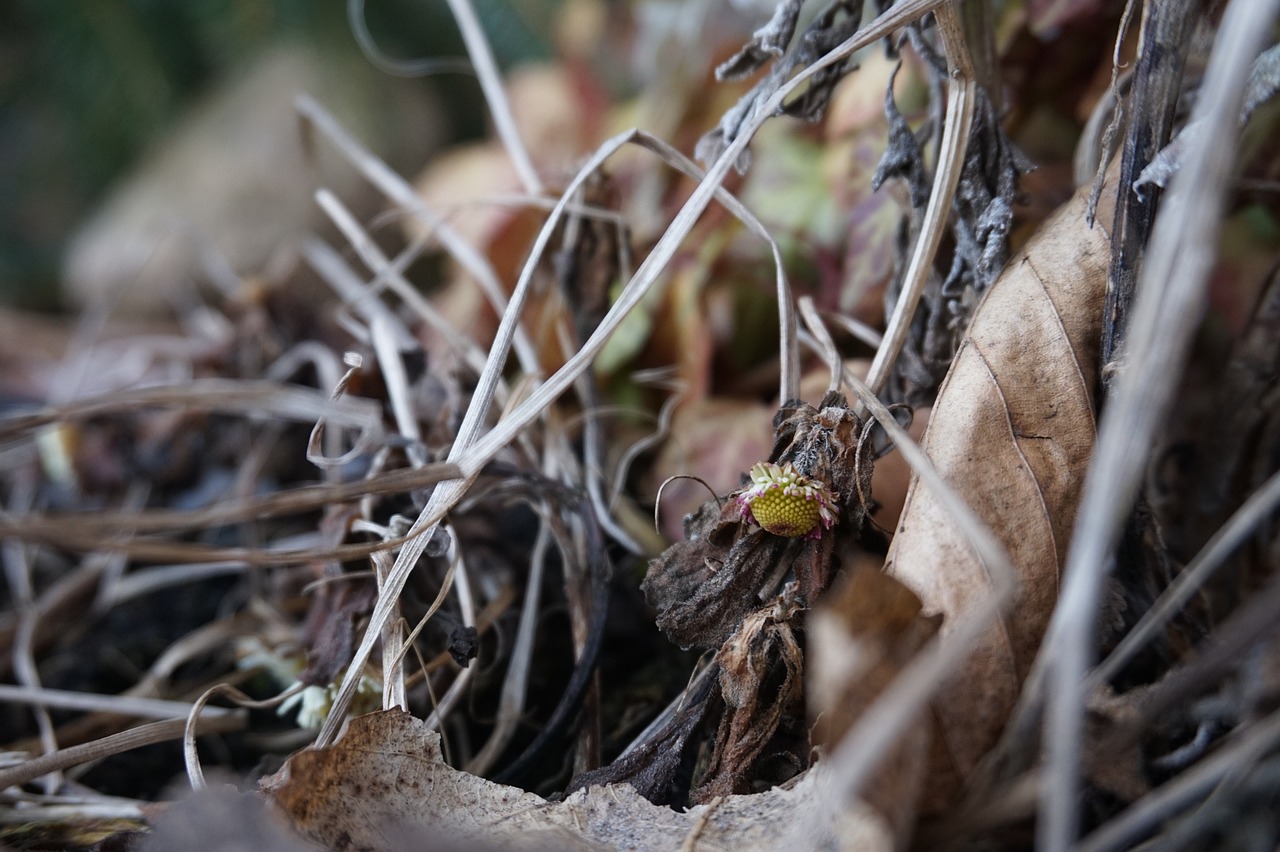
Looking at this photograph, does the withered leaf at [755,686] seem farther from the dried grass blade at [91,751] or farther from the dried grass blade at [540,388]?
the dried grass blade at [91,751]

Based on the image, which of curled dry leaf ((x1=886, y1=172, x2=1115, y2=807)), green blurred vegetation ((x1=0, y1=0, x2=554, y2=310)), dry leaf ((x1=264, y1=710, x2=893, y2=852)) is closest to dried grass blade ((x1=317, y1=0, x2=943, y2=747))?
dry leaf ((x1=264, y1=710, x2=893, y2=852))

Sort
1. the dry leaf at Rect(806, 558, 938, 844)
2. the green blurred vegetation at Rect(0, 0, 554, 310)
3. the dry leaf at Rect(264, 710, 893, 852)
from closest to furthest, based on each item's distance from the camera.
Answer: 1. the dry leaf at Rect(806, 558, 938, 844)
2. the dry leaf at Rect(264, 710, 893, 852)
3. the green blurred vegetation at Rect(0, 0, 554, 310)

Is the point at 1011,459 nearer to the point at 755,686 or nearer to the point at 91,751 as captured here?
the point at 755,686

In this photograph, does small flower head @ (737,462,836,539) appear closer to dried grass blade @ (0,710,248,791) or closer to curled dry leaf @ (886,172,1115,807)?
curled dry leaf @ (886,172,1115,807)

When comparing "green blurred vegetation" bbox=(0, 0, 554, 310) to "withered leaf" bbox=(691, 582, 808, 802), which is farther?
"green blurred vegetation" bbox=(0, 0, 554, 310)

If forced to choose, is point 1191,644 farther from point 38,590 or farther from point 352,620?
point 38,590

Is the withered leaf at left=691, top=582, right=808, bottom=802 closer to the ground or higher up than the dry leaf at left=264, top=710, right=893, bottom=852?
higher up

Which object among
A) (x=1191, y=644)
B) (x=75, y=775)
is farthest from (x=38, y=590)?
(x=1191, y=644)
